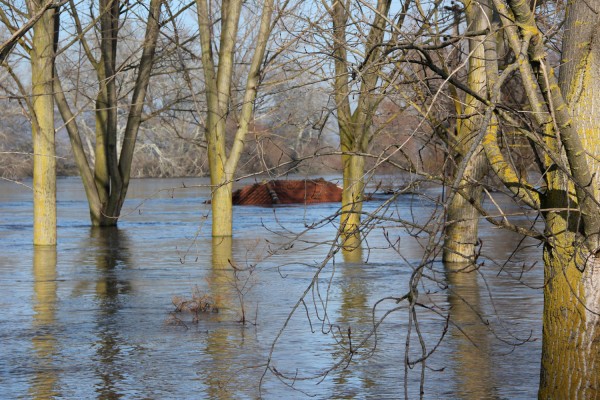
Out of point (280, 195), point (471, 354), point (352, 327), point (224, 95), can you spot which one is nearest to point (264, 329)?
point (352, 327)

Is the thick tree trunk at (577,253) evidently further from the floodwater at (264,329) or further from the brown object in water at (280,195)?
the brown object in water at (280,195)

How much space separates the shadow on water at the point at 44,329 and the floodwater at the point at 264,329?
23 millimetres

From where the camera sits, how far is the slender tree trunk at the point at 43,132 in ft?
70.0

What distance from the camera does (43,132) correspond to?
21.4 m

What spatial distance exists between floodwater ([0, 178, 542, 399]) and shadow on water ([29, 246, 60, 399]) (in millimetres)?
23

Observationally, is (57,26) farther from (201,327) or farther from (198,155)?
(198,155)

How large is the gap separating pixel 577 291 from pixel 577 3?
71.3 inches

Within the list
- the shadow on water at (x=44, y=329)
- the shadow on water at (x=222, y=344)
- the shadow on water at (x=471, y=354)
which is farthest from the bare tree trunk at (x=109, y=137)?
the shadow on water at (x=471, y=354)

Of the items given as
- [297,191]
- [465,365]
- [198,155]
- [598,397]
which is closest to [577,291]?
[598,397]

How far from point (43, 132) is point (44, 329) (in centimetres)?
1101

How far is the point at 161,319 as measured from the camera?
11.8 m

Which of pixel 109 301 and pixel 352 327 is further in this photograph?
pixel 109 301

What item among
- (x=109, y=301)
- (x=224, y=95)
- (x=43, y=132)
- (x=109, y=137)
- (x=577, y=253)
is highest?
(x=224, y=95)

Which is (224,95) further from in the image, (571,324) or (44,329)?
(571,324)
